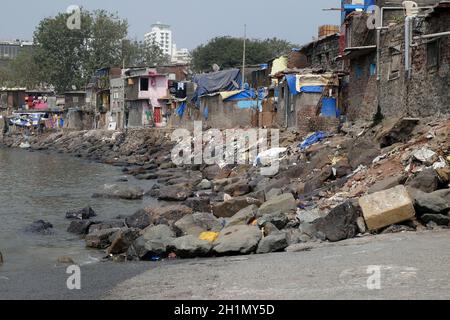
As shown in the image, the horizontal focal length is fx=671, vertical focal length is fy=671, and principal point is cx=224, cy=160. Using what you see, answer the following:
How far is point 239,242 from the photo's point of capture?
41.1 feet

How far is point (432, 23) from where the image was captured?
1923 cm

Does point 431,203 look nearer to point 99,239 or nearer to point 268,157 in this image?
point 99,239

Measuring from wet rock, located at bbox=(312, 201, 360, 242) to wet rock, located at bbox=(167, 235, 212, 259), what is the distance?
7.20 ft

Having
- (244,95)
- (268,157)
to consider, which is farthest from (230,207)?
(244,95)

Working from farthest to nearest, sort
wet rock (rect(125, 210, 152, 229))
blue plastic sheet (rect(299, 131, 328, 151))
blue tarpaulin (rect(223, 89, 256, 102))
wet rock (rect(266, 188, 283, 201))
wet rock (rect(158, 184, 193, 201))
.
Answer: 1. blue tarpaulin (rect(223, 89, 256, 102))
2. blue plastic sheet (rect(299, 131, 328, 151))
3. wet rock (rect(158, 184, 193, 201))
4. wet rock (rect(266, 188, 283, 201))
5. wet rock (rect(125, 210, 152, 229))

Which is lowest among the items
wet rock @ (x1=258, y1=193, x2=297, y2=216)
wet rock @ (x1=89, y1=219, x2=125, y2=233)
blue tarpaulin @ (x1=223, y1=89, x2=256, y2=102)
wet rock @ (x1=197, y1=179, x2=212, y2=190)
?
wet rock @ (x1=89, y1=219, x2=125, y2=233)

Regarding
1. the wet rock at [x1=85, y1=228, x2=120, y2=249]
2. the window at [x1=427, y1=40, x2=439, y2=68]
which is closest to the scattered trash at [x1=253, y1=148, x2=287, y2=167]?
the window at [x1=427, y1=40, x2=439, y2=68]

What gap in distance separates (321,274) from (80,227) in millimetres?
10281

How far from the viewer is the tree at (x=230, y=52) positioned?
7275 cm

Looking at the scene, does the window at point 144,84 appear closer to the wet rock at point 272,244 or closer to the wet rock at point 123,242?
the wet rock at point 123,242

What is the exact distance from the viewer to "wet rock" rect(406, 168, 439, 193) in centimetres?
1288

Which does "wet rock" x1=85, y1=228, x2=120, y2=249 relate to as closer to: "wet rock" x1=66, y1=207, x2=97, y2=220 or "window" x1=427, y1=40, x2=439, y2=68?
"wet rock" x1=66, y1=207, x2=97, y2=220

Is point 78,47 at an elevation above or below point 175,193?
above
